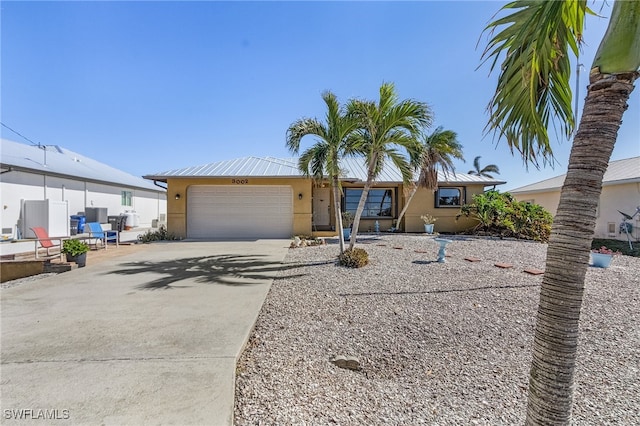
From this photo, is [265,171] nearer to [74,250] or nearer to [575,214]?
[74,250]

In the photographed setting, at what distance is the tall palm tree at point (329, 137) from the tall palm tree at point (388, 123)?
0.32 m

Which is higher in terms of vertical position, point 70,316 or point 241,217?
point 241,217

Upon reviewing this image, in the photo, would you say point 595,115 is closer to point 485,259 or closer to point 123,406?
point 123,406

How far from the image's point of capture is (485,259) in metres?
8.50

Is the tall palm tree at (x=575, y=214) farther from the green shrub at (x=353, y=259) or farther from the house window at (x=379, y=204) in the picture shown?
the house window at (x=379, y=204)

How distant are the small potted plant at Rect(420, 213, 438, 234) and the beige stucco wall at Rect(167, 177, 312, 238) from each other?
19.8 feet

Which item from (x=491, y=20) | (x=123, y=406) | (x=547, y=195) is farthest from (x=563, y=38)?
(x=547, y=195)

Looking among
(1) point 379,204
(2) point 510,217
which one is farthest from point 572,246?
(1) point 379,204

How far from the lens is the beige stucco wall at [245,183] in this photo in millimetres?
14414

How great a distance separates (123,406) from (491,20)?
4.22 m

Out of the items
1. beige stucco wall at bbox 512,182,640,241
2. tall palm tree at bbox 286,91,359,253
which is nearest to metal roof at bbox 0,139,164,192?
tall palm tree at bbox 286,91,359,253

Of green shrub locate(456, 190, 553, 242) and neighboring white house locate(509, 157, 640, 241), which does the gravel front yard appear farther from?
neighboring white house locate(509, 157, 640, 241)

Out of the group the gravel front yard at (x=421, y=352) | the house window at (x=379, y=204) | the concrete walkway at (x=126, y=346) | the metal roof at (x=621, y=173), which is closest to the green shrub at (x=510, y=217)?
the metal roof at (x=621, y=173)

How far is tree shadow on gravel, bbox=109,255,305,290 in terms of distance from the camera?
21.3ft
